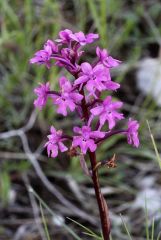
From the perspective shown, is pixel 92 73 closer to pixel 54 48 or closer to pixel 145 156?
pixel 54 48

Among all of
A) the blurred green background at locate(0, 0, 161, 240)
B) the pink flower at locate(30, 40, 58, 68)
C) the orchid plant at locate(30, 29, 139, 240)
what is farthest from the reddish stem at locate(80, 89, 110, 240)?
the blurred green background at locate(0, 0, 161, 240)

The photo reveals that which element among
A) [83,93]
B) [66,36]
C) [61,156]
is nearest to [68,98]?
[83,93]

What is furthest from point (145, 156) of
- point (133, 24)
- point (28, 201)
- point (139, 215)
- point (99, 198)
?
point (99, 198)

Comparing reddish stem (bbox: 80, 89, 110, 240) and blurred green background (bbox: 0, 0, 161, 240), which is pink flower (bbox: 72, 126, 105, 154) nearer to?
reddish stem (bbox: 80, 89, 110, 240)

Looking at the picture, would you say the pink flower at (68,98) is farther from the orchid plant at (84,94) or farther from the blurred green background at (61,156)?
the blurred green background at (61,156)

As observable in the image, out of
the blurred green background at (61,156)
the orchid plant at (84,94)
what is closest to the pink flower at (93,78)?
the orchid plant at (84,94)

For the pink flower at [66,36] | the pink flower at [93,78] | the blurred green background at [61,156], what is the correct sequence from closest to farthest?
the pink flower at [93,78] → the pink flower at [66,36] → the blurred green background at [61,156]

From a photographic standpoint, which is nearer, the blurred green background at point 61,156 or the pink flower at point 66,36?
the pink flower at point 66,36

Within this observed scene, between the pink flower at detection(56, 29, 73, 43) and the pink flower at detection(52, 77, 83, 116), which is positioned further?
the pink flower at detection(56, 29, 73, 43)

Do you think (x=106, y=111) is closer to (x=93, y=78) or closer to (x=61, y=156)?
(x=93, y=78)
